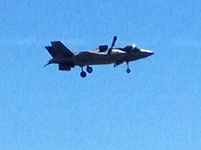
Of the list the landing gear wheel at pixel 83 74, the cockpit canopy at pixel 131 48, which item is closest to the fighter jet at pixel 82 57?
the landing gear wheel at pixel 83 74

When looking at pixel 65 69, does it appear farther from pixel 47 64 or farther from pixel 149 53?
pixel 149 53

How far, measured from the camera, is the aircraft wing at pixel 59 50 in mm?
145000

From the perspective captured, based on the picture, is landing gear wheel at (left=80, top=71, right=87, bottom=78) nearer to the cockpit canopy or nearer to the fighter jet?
the fighter jet

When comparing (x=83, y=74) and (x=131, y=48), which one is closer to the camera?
(x=83, y=74)

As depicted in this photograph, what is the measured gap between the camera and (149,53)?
499 ft

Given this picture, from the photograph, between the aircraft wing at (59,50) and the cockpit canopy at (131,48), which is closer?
the aircraft wing at (59,50)

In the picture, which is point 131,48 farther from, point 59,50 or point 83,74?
point 59,50

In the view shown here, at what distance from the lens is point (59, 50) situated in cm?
14500

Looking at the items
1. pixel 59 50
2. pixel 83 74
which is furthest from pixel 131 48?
pixel 59 50

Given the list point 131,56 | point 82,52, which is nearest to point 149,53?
point 131,56

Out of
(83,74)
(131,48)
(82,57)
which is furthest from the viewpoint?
(131,48)

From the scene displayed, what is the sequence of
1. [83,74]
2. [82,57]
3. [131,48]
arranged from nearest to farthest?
[82,57] → [83,74] → [131,48]

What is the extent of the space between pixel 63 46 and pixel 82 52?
122 inches

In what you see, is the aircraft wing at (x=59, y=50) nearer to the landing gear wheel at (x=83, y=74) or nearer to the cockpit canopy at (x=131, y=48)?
the landing gear wheel at (x=83, y=74)
